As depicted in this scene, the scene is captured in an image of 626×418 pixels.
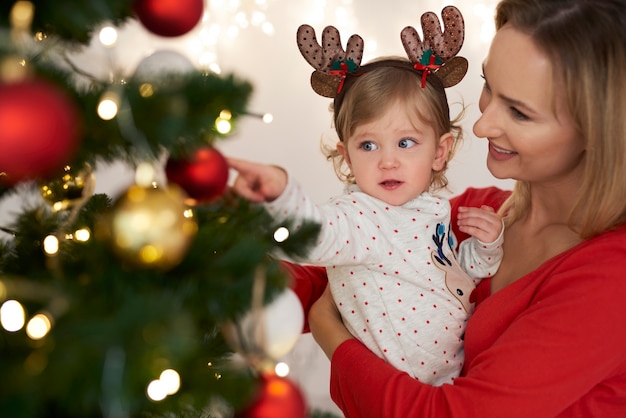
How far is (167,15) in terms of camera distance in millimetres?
630

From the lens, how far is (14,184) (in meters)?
0.74

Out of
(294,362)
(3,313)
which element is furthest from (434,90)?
(294,362)

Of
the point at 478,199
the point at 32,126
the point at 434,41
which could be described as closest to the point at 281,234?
the point at 32,126

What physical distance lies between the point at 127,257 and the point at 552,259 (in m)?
0.89

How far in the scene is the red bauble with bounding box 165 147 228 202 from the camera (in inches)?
27.8

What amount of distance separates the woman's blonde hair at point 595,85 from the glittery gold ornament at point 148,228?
830mm

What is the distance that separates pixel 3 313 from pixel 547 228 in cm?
113

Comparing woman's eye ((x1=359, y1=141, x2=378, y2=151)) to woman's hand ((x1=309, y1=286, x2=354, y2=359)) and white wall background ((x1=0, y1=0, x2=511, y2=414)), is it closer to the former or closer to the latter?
woman's hand ((x1=309, y1=286, x2=354, y2=359))

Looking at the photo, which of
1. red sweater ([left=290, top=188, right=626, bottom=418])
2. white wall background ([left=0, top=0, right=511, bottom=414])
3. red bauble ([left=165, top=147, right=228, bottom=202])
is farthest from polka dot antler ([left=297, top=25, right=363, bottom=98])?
white wall background ([left=0, top=0, right=511, bottom=414])

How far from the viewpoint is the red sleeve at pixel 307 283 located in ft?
5.14

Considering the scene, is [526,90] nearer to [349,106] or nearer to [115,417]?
[349,106]

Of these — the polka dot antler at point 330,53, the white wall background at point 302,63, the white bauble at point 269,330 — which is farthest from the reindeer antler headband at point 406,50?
the white wall background at point 302,63

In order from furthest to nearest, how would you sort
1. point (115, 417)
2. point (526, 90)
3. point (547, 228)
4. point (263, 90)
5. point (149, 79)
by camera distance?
1. point (263, 90)
2. point (547, 228)
3. point (526, 90)
4. point (149, 79)
5. point (115, 417)

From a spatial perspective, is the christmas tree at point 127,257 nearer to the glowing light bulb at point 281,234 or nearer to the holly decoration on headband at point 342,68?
the glowing light bulb at point 281,234
